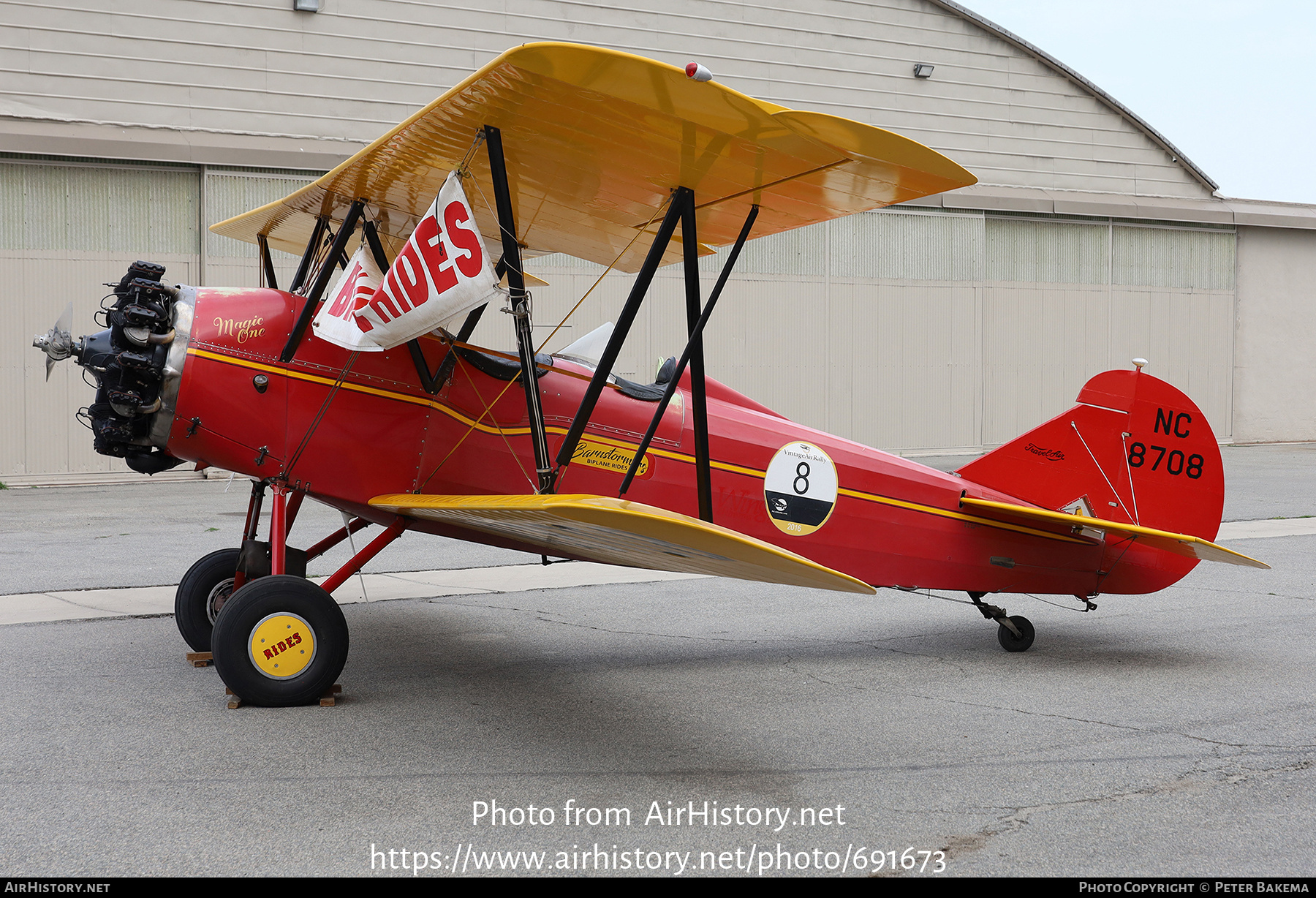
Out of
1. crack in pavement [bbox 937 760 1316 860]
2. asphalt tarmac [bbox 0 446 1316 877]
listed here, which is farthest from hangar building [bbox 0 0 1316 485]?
crack in pavement [bbox 937 760 1316 860]

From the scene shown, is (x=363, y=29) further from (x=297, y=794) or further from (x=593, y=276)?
(x=297, y=794)

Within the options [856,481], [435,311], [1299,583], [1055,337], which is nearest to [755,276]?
[1055,337]

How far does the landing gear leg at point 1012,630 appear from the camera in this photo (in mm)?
6727

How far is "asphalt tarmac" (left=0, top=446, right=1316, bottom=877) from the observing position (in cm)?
357

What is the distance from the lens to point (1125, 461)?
6.62 m

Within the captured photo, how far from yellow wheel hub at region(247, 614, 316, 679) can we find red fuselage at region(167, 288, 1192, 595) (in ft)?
2.57

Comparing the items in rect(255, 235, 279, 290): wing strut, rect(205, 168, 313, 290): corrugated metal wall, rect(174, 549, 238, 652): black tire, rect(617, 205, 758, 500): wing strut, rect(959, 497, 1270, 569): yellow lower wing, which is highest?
rect(205, 168, 313, 290): corrugated metal wall

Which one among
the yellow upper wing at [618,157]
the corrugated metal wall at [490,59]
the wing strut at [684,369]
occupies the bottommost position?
the wing strut at [684,369]

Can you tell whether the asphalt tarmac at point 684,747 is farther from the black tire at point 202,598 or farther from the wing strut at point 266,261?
the wing strut at point 266,261

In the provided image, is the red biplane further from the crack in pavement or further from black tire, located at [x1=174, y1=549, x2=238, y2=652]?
the crack in pavement

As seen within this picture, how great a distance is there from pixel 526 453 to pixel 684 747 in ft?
6.19

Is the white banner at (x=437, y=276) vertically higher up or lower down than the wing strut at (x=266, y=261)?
lower down

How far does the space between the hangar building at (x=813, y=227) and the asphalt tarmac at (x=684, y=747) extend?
8862mm

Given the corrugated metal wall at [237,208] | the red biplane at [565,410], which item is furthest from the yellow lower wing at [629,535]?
the corrugated metal wall at [237,208]
